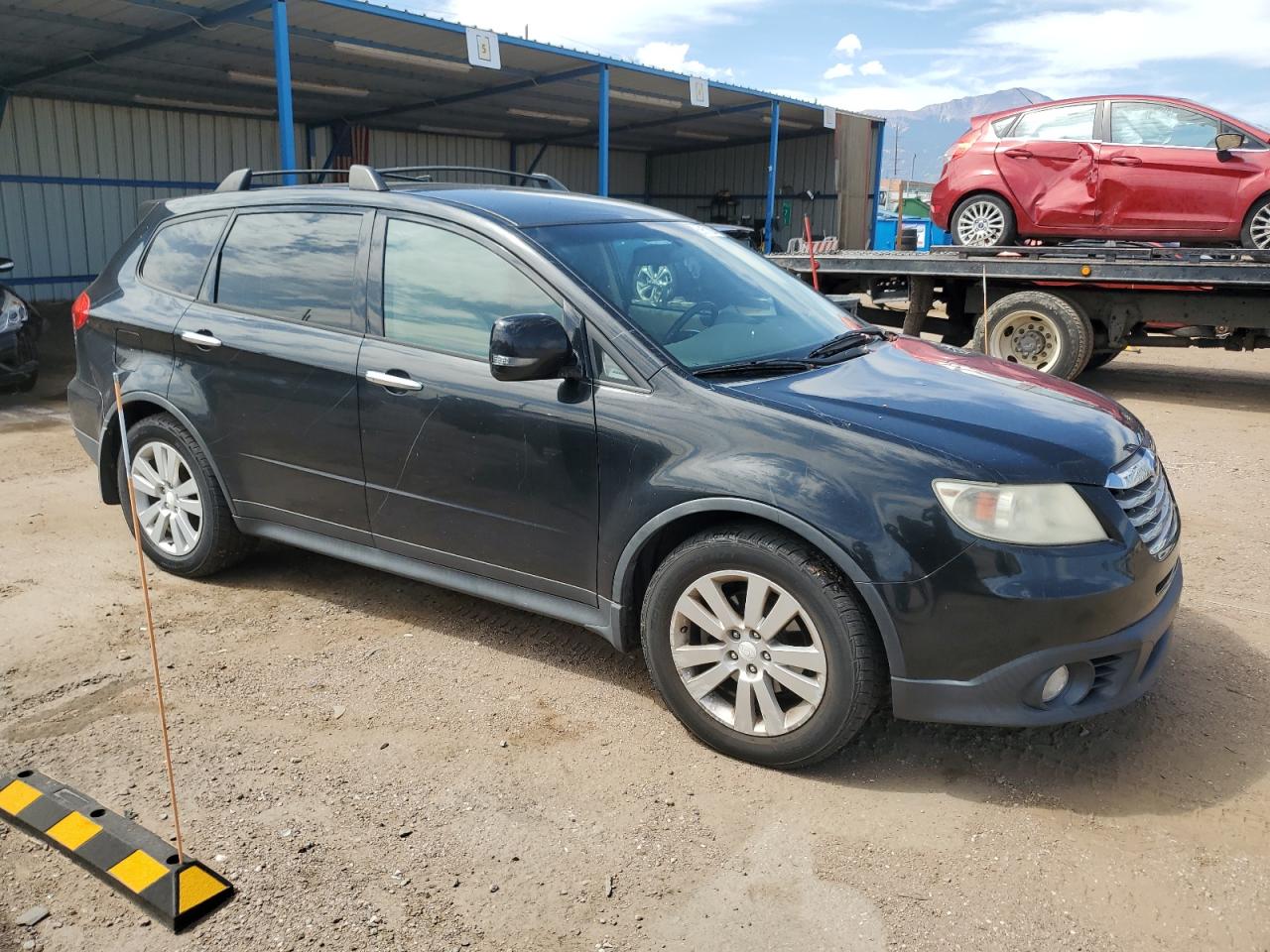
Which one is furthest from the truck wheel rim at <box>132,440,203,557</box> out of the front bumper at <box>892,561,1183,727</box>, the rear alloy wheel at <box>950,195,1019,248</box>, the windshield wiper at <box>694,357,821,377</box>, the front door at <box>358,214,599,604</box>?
the rear alloy wheel at <box>950,195,1019,248</box>

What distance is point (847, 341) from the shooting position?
12.7 feet

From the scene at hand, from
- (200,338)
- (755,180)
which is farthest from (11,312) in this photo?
(755,180)

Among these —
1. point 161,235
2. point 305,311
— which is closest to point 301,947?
point 305,311

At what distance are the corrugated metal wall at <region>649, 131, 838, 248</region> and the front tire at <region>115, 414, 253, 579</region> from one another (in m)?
21.3

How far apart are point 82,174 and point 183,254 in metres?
16.3

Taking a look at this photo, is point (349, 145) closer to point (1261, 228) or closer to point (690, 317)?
point (1261, 228)

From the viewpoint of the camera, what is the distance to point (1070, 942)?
2.41 meters

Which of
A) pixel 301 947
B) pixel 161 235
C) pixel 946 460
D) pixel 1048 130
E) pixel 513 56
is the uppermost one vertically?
pixel 513 56

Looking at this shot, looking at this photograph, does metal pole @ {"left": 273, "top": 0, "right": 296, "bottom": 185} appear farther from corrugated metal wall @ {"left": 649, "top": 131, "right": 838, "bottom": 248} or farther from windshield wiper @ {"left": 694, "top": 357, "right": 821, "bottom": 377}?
corrugated metal wall @ {"left": 649, "top": 131, "right": 838, "bottom": 248}

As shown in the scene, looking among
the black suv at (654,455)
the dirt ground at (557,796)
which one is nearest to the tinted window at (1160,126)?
the dirt ground at (557,796)

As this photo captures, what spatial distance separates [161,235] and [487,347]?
204 cm

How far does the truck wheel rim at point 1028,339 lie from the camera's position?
950 centimetres

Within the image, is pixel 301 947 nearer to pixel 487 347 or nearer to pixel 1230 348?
pixel 487 347

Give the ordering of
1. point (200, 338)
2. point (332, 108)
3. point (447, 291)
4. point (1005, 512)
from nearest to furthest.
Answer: point (1005, 512) → point (447, 291) → point (200, 338) → point (332, 108)
